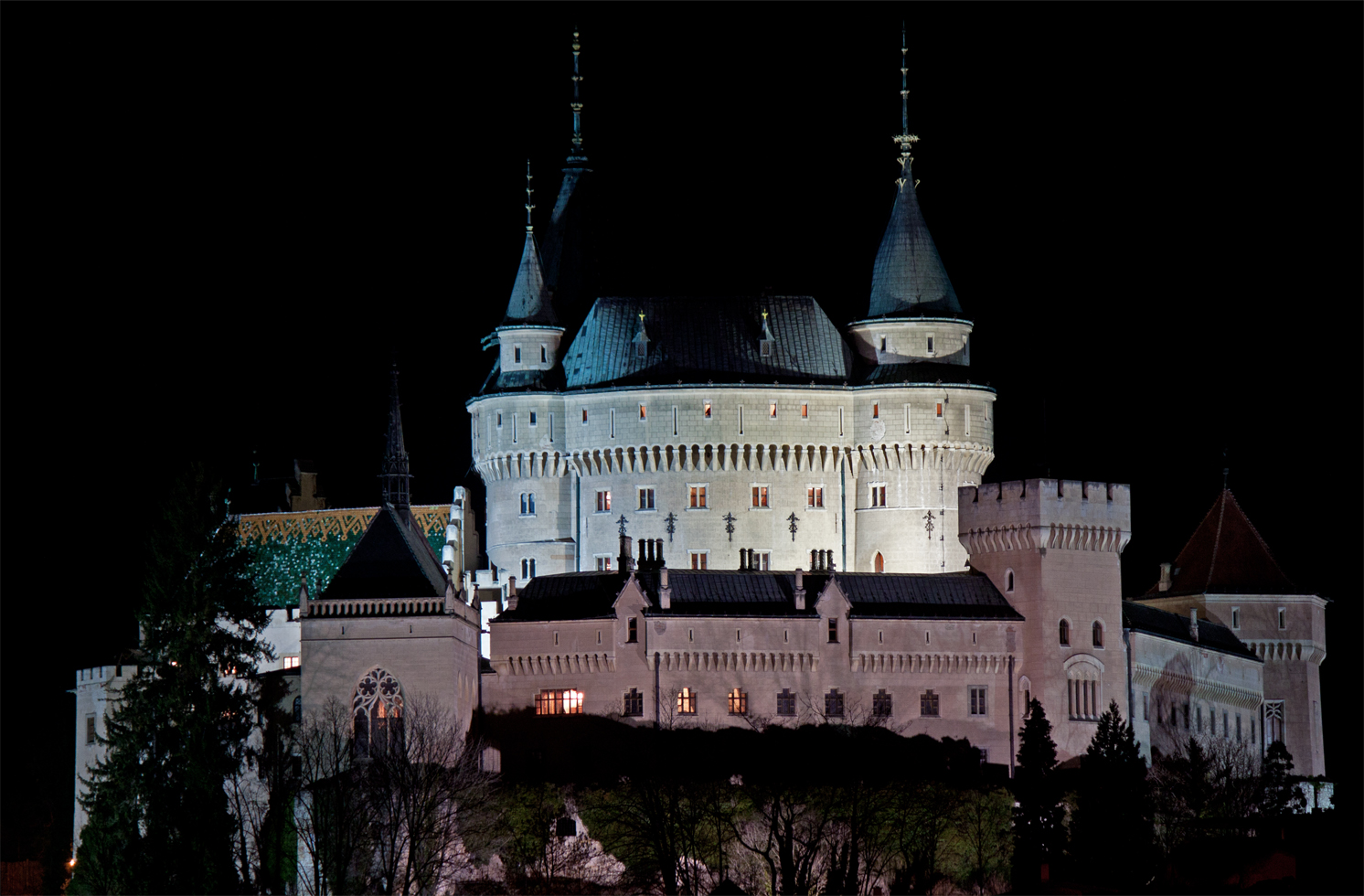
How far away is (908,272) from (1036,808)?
2386 cm

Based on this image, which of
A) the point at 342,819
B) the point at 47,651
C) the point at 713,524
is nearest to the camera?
the point at 342,819

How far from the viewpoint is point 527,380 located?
108250 mm

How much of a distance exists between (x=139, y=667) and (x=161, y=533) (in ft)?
13.6

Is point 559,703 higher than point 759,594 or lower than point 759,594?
lower

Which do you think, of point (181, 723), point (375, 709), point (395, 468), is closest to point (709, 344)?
point (395, 468)

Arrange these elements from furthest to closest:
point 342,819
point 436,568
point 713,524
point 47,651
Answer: point 47,651, point 713,524, point 436,568, point 342,819

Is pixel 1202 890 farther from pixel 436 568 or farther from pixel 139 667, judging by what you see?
pixel 139 667

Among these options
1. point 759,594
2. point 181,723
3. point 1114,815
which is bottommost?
point 1114,815

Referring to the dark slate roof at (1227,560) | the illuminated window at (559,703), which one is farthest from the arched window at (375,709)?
the dark slate roof at (1227,560)

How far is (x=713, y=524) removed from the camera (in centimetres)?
10612

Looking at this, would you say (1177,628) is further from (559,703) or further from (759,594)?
(559,703)

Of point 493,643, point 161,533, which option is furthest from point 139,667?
point 493,643

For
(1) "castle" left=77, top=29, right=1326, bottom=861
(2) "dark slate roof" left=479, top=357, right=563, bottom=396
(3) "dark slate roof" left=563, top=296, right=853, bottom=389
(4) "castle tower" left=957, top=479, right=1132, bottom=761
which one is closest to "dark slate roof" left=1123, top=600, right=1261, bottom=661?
(1) "castle" left=77, top=29, right=1326, bottom=861

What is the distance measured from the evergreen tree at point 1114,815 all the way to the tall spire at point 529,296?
26.6 meters
